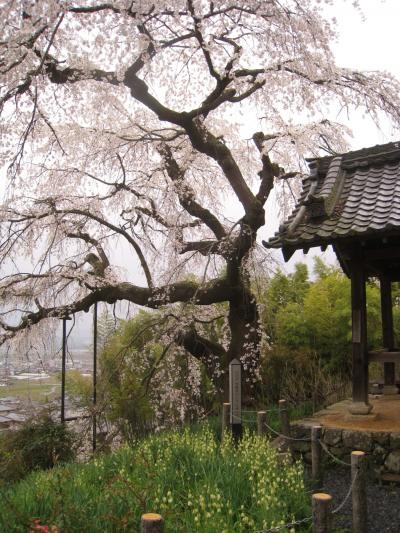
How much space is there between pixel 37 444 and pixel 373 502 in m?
5.05

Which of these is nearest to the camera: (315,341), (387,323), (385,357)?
(385,357)

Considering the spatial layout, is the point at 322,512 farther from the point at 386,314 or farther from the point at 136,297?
A: the point at 136,297

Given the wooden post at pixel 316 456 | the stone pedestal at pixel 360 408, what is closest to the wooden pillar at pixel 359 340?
the stone pedestal at pixel 360 408

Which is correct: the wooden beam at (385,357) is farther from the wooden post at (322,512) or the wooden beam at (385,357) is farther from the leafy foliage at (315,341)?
the leafy foliage at (315,341)

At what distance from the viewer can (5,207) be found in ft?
30.7

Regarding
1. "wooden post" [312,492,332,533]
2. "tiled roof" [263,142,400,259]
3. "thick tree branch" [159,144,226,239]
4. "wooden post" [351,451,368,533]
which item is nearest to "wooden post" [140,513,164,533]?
"wooden post" [312,492,332,533]

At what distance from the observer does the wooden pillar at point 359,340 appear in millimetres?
6227

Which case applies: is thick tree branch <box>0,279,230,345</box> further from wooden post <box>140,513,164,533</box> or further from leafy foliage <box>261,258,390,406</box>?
wooden post <box>140,513,164,533</box>

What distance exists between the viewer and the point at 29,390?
10.9 m

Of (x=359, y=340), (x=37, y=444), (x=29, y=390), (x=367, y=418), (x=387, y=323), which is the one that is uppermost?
(x=387, y=323)

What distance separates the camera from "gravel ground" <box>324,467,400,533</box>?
446 cm

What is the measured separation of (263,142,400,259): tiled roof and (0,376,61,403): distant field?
698cm

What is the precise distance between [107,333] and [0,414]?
2767 millimetres

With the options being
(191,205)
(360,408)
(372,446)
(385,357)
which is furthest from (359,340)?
(191,205)
